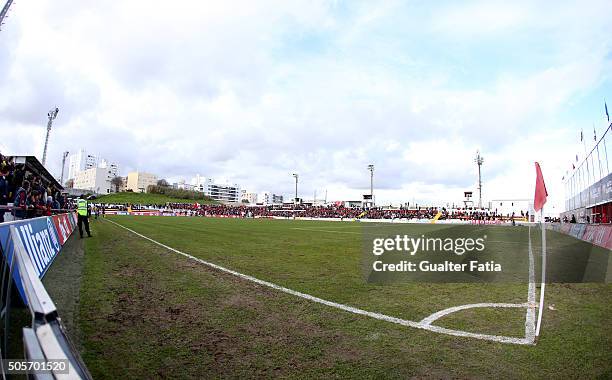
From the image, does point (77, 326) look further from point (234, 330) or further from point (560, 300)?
point (560, 300)

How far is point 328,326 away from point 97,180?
161m

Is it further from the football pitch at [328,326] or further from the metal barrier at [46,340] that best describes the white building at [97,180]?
the metal barrier at [46,340]

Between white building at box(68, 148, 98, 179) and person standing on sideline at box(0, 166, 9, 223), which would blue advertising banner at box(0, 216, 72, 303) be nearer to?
person standing on sideline at box(0, 166, 9, 223)

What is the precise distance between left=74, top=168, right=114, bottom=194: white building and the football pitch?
511 ft

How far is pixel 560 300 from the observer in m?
6.35

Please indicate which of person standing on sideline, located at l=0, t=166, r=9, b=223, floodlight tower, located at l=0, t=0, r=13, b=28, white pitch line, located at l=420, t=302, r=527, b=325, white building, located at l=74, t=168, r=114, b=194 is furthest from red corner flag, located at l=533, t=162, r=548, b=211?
white building, located at l=74, t=168, r=114, b=194

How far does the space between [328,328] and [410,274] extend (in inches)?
176

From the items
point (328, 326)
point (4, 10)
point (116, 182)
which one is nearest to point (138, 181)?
point (116, 182)

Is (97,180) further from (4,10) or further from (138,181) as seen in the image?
(4,10)

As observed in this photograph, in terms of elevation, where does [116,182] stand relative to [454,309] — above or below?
above

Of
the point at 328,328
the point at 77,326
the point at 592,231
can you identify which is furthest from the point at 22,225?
the point at 592,231

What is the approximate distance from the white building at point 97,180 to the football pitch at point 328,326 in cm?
15574

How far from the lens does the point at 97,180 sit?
5620 inches

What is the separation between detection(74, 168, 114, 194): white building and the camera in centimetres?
14279
